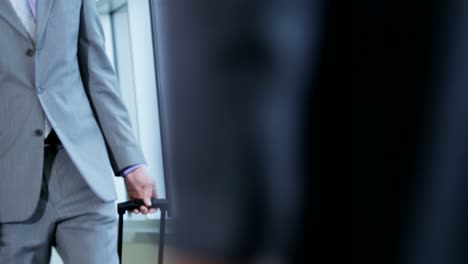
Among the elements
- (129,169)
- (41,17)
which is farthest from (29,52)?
(129,169)

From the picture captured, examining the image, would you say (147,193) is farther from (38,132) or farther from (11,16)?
(11,16)

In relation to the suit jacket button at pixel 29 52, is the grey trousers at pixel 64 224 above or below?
below

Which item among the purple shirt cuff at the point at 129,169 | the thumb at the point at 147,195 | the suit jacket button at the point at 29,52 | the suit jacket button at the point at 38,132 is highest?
the suit jacket button at the point at 29,52

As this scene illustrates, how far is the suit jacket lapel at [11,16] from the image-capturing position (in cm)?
71

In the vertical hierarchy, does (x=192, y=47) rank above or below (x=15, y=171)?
above

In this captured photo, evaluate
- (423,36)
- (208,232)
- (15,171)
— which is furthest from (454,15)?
(15,171)

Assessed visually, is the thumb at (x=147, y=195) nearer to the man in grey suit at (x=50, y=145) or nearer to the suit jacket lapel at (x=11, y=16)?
the man in grey suit at (x=50, y=145)

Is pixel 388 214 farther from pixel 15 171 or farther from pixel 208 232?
pixel 15 171

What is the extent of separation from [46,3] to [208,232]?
2.17ft

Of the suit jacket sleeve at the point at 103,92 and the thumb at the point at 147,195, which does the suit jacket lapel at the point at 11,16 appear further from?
the thumb at the point at 147,195

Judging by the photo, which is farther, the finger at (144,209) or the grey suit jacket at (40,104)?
the finger at (144,209)

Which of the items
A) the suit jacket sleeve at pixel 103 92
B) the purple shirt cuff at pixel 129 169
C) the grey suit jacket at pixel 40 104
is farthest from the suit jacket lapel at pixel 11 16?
the purple shirt cuff at pixel 129 169

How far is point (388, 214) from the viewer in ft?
0.53

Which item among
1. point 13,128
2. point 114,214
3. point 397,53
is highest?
point 397,53
